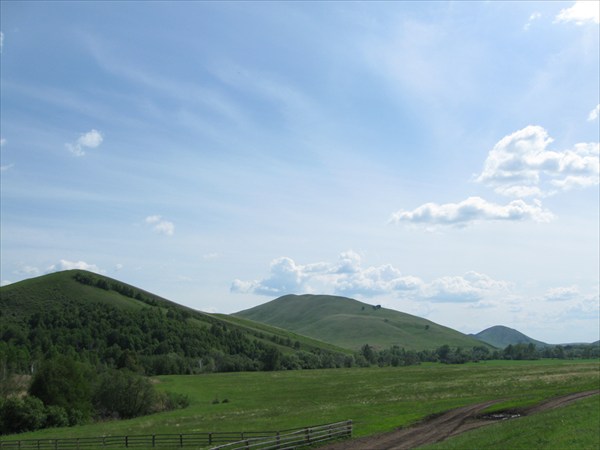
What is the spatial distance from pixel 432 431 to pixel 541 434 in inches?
350

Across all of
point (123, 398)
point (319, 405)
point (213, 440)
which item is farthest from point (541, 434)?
point (123, 398)

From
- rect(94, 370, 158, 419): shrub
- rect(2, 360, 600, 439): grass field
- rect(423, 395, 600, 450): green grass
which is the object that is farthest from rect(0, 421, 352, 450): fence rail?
rect(94, 370, 158, 419): shrub

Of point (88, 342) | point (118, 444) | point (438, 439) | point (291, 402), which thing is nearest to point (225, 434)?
point (118, 444)

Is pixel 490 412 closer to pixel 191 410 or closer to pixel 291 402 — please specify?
pixel 291 402

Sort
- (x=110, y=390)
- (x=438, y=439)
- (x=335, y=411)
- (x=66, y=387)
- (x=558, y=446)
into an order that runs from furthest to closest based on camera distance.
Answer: (x=110, y=390) → (x=66, y=387) → (x=335, y=411) → (x=438, y=439) → (x=558, y=446)

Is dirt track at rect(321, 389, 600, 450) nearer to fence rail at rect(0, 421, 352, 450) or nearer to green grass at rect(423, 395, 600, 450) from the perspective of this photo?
green grass at rect(423, 395, 600, 450)

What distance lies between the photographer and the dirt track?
112 feet

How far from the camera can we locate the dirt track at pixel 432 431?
112 feet

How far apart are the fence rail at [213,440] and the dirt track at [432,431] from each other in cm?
214

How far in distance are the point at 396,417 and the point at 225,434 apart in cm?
1574

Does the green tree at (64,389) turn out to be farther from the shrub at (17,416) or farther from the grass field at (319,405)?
the shrub at (17,416)

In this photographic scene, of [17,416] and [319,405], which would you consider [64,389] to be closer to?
[17,416]

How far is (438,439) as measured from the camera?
113 ft

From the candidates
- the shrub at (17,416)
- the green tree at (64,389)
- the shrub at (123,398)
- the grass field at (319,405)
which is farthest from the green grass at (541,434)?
the green tree at (64,389)
